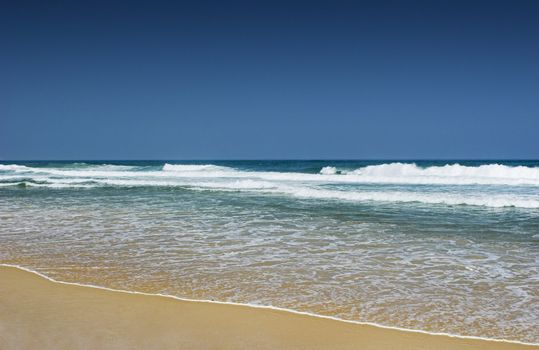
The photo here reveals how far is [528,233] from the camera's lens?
902cm

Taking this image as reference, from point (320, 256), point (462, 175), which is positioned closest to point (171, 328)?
point (320, 256)

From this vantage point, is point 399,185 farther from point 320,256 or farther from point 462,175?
point 320,256

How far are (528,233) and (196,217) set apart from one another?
730 centimetres

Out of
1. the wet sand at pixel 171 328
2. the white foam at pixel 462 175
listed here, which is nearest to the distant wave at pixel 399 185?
the white foam at pixel 462 175

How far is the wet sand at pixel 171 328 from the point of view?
11.5ft

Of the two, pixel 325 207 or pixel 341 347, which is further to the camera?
pixel 325 207

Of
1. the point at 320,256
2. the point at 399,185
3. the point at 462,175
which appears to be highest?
the point at 462,175

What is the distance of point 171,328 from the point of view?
3834mm

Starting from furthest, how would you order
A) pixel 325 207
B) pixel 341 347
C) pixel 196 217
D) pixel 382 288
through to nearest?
pixel 325 207 < pixel 196 217 < pixel 382 288 < pixel 341 347

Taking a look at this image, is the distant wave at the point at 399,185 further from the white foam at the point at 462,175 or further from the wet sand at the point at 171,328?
the wet sand at the point at 171,328

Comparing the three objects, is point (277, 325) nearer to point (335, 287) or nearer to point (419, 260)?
point (335, 287)

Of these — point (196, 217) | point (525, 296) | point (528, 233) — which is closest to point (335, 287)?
point (525, 296)

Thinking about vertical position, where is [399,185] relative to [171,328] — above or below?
above

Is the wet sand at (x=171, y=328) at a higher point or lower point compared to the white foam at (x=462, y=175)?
lower
